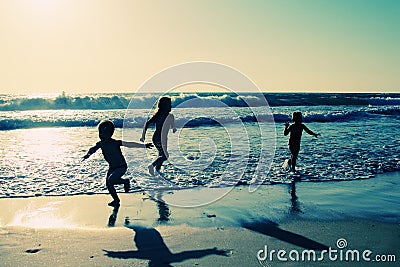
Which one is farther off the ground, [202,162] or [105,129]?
[105,129]

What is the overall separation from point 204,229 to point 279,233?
0.95 m

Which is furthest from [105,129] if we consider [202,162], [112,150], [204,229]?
[202,162]

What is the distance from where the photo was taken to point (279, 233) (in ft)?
15.6

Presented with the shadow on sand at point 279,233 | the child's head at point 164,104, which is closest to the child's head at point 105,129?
the child's head at point 164,104

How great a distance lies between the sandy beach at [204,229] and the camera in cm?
401

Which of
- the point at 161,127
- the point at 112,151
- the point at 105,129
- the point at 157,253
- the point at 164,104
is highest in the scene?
the point at 164,104

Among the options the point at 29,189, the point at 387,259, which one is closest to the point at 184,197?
the point at 29,189

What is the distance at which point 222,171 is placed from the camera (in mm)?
8992

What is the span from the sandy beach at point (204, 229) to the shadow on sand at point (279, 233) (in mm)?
12

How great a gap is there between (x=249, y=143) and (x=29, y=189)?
27.1ft

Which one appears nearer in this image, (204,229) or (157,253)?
(157,253)

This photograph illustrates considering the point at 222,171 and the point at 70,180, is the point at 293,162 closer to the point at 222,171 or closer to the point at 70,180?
the point at 222,171

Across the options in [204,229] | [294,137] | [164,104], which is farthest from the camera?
[294,137]

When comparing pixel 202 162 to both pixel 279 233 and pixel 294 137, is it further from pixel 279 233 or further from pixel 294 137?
pixel 279 233
